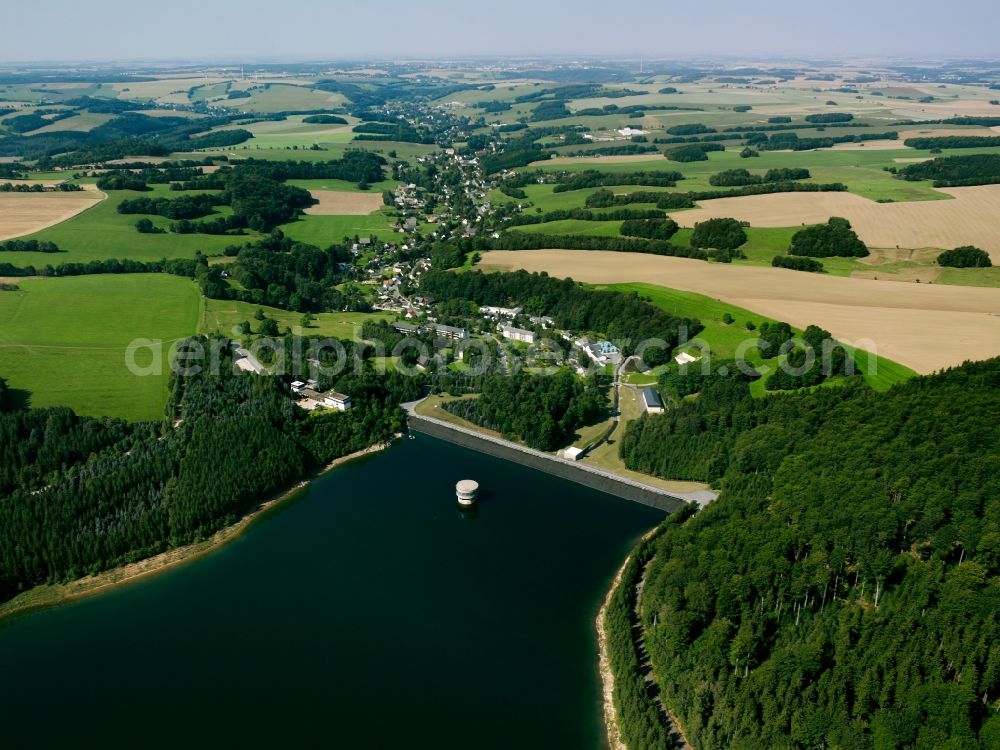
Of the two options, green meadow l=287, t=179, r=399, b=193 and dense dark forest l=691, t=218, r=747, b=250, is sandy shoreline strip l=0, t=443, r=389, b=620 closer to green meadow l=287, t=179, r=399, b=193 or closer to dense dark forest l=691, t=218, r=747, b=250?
dense dark forest l=691, t=218, r=747, b=250

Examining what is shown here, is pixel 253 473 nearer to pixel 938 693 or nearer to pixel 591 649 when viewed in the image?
pixel 591 649

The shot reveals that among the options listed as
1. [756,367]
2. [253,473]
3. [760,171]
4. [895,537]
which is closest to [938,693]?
[895,537]

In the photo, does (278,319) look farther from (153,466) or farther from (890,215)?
(890,215)

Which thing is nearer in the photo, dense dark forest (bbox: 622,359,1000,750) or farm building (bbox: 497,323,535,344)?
dense dark forest (bbox: 622,359,1000,750)

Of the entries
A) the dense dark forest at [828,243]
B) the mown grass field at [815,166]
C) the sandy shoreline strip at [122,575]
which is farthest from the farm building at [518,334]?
the mown grass field at [815,166]

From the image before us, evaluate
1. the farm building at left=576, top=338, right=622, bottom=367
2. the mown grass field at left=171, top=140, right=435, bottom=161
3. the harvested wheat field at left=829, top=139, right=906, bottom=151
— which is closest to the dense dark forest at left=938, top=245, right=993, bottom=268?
the farm building at left=576, top=338, right=622, bottom=367

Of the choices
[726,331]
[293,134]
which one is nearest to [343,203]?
[293,134]
